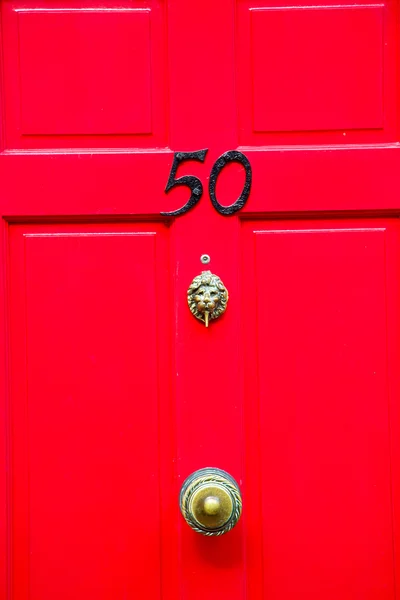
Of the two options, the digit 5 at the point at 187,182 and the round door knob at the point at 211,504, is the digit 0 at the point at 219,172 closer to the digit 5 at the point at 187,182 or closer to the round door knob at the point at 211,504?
the digit 5 at the point at 187,182

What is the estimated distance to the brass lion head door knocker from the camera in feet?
3.31

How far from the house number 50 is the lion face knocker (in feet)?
0.38

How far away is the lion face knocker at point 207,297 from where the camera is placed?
39.7 inches

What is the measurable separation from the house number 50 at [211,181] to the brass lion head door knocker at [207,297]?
0.38 ft

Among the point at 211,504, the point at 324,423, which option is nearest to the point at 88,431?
the point at 211,504

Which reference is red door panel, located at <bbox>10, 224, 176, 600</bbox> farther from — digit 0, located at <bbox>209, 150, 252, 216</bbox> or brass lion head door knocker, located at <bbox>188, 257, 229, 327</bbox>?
digit 0, located at <bbox>209, 150, 252, 216</bbox>

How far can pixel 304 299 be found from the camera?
103cm

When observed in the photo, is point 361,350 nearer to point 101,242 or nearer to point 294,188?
point 294,188

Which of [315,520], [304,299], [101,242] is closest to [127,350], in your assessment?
[101,242]

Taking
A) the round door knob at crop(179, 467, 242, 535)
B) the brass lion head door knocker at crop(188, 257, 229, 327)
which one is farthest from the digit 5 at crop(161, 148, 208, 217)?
the round door knob at crop(179, 467, 242, 535)

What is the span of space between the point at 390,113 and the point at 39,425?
2.67 feet

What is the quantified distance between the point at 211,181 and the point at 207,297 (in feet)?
0.66

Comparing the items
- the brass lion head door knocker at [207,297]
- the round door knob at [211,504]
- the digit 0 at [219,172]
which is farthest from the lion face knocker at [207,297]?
the round door knob at [211,504]

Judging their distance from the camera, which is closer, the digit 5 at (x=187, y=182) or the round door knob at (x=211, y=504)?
the round door knob at (x=211, y=504)
